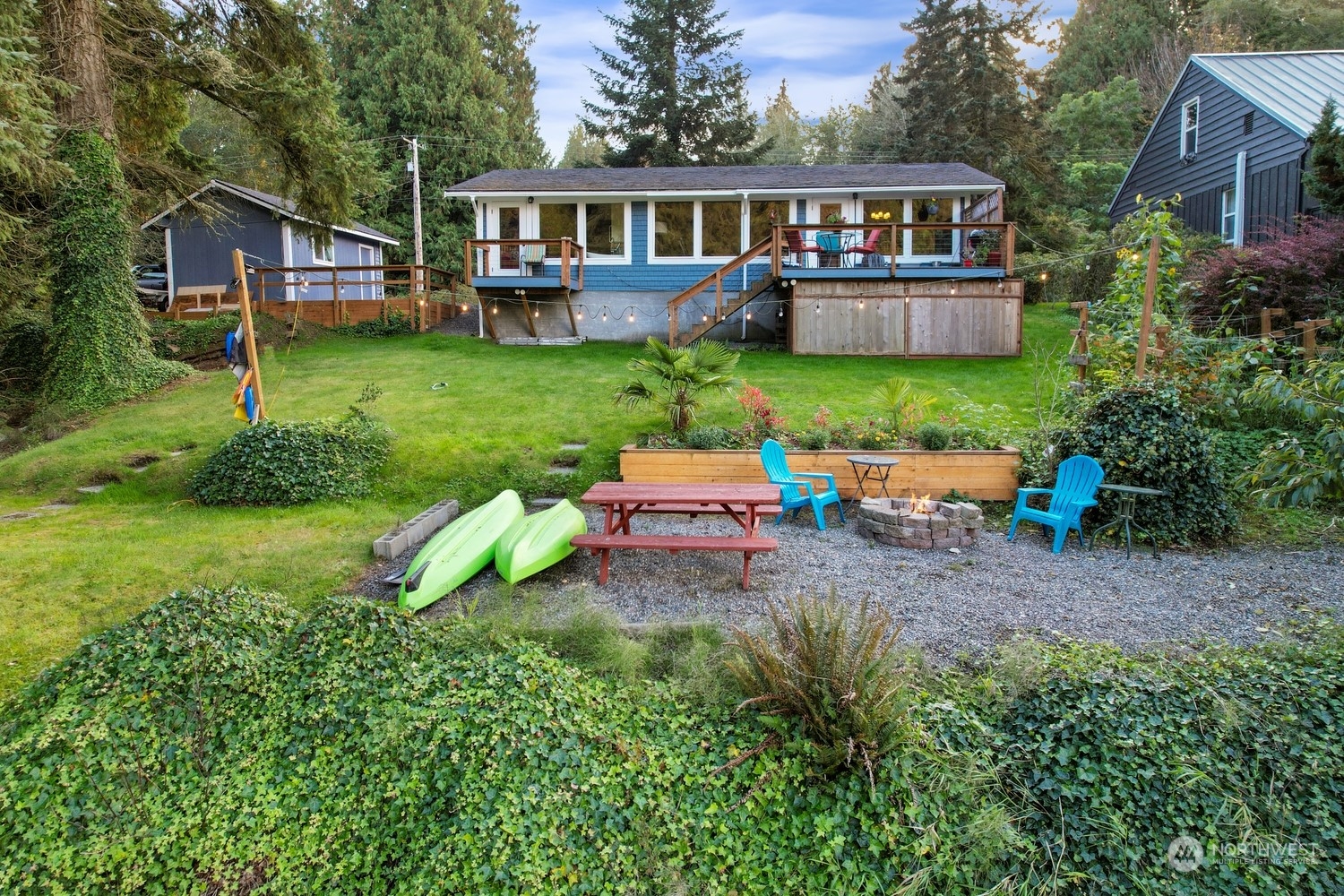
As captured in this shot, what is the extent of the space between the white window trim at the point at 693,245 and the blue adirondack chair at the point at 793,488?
1125 cm

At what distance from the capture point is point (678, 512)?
22.5 feet

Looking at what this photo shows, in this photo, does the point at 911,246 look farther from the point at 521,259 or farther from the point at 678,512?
the point at 678,512

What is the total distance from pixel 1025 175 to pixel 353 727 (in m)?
26.5

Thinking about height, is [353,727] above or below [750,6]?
below

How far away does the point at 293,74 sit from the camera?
44.9 feet

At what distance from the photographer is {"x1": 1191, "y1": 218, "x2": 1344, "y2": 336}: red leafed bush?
1045 centimetres

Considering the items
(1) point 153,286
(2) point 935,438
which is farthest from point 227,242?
(2) point 935,438

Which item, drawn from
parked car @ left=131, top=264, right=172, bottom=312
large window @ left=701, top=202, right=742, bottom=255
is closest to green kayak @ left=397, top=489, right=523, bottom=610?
large window @ left=701, top=202, right=742, bottom=255

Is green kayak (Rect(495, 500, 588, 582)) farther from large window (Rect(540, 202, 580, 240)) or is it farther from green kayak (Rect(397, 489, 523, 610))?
large window (Rect(540, 202, 580, 240))

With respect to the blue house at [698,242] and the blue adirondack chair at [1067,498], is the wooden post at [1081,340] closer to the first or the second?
the blue adirondack chair at [1067,498]

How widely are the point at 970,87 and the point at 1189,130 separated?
30.2ft

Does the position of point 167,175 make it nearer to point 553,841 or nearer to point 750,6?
point 553,841

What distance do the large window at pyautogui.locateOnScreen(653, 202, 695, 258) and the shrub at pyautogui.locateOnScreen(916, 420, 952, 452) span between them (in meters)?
11.1

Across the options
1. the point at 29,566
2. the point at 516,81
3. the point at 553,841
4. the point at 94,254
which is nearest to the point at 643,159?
the point at 516,81
